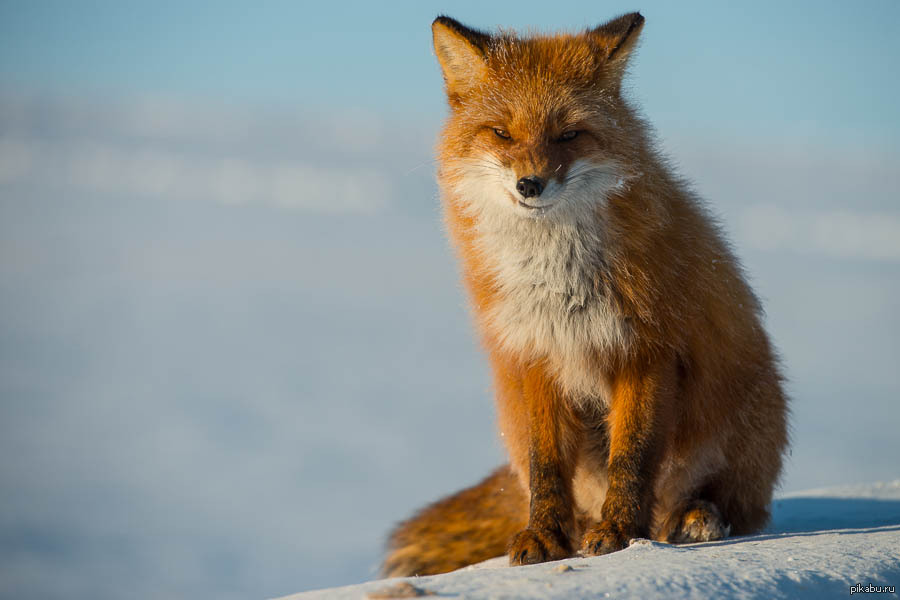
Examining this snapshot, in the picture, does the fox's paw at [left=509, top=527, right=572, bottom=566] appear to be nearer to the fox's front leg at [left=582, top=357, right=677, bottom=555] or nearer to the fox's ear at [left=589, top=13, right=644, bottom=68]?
the fox's front leg at [left=582, top=357, right=677, bottom=555]

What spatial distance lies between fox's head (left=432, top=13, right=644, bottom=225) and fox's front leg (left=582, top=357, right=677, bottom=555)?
879mm

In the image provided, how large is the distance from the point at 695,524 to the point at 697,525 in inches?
0.4

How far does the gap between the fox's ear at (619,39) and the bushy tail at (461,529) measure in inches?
106

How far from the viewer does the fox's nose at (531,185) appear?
12.6 ft

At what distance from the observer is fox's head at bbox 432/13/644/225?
3.97 m

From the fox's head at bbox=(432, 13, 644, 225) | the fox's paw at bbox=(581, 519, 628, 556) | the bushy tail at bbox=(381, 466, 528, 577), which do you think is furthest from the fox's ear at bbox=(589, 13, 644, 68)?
the bushy tail at bbox=(381, 466, 528, 577)

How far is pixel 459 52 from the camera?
446 centimetres

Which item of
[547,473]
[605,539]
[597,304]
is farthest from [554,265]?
[605,539]

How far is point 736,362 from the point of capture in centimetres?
457

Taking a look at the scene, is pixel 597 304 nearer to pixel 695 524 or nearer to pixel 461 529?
pixel 695 524

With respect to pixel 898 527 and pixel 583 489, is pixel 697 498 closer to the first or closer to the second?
pixel 583 489

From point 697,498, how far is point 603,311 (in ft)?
4.51

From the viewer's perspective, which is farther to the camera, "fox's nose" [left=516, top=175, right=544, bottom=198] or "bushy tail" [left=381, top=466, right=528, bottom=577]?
"bushy tail" [left=381, top=466, right=528, bottom=577]

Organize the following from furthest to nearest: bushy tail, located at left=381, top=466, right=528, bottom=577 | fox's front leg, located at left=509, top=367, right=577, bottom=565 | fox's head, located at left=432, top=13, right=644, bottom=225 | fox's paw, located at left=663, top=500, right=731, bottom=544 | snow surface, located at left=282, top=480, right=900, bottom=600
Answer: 1. bushy tail, located at left=381, top=466, right=528, bottom=577
2. fox's paw, located at left=663, top=500, right=731, bottom=544
3. fox's front leg, located at left=509, top=367, right=577, bottom=565
4. fox's head, located at left=432, top=13, right=644, bottom=225
5. snow surface, located at left=282, top=480, right=900, bottom=600
